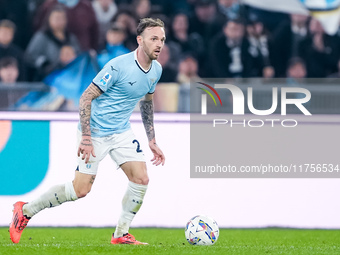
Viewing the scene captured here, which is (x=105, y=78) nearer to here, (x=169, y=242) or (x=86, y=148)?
(x=86, y=148)

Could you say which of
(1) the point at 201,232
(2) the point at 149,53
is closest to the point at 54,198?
(1) the point at 201,232

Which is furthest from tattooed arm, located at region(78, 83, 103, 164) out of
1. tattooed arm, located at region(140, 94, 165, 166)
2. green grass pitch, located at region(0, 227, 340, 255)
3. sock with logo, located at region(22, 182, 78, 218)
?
green grass pitch, located at region(0, 227, 340, 255)

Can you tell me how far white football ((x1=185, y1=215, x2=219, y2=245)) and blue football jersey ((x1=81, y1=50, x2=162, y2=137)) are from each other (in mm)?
1208

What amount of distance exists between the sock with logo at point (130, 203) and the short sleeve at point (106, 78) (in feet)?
3.55

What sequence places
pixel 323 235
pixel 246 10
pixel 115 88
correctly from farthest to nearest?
1. pixel 246 10
2. pixel 323 235
3. pixel 115 88

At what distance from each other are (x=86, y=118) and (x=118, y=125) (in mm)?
469

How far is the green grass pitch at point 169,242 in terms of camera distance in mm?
6976

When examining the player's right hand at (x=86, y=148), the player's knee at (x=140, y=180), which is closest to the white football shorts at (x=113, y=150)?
the player's knee at (x=140, y=180)

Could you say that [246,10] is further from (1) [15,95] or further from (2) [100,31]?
(1) [15,95]

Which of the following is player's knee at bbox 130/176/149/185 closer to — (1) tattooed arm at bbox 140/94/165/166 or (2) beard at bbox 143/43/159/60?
(1) tattooed arm at bbox 140/94/165/166

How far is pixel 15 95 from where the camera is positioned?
1032 cm

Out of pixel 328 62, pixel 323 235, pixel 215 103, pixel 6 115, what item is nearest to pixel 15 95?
pixel 6 115

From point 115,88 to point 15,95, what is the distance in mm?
3317

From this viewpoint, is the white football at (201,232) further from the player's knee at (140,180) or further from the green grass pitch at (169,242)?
the player's knee at (140,180)
